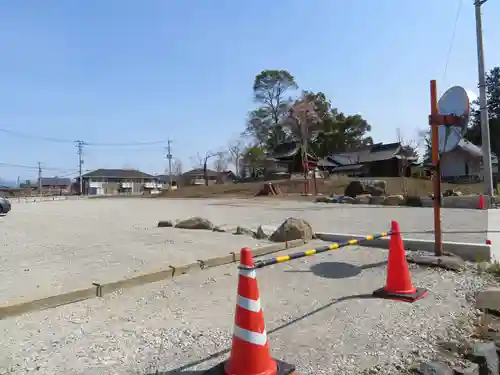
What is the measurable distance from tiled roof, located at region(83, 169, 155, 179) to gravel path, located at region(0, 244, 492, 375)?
294ft

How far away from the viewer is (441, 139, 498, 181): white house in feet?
140

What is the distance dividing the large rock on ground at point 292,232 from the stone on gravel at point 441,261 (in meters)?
2.21

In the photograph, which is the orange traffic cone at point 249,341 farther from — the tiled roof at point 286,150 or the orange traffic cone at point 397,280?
the tiled roof at point 286,150

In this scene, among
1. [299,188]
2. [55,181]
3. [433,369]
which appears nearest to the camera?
[433,369]

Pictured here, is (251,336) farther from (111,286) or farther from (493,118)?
(493,118)

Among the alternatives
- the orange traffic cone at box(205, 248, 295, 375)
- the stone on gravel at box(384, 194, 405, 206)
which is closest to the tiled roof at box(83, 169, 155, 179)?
the stone on gravel at box(384, 194, 405, 206)

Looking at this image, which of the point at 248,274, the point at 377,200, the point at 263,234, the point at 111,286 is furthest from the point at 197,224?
the point at 377,200

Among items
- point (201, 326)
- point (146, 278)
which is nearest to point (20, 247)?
point (146, 278)

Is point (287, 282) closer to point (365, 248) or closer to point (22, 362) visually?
point (365, 248)

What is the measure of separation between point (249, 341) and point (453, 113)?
494cm

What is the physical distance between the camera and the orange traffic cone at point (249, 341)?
2.52m

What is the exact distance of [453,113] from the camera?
19.1 feet

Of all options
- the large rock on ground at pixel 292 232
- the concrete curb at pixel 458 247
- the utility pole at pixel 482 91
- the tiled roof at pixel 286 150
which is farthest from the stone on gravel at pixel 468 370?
the tiled roof at pixel 286 150

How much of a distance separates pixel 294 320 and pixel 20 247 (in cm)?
632
